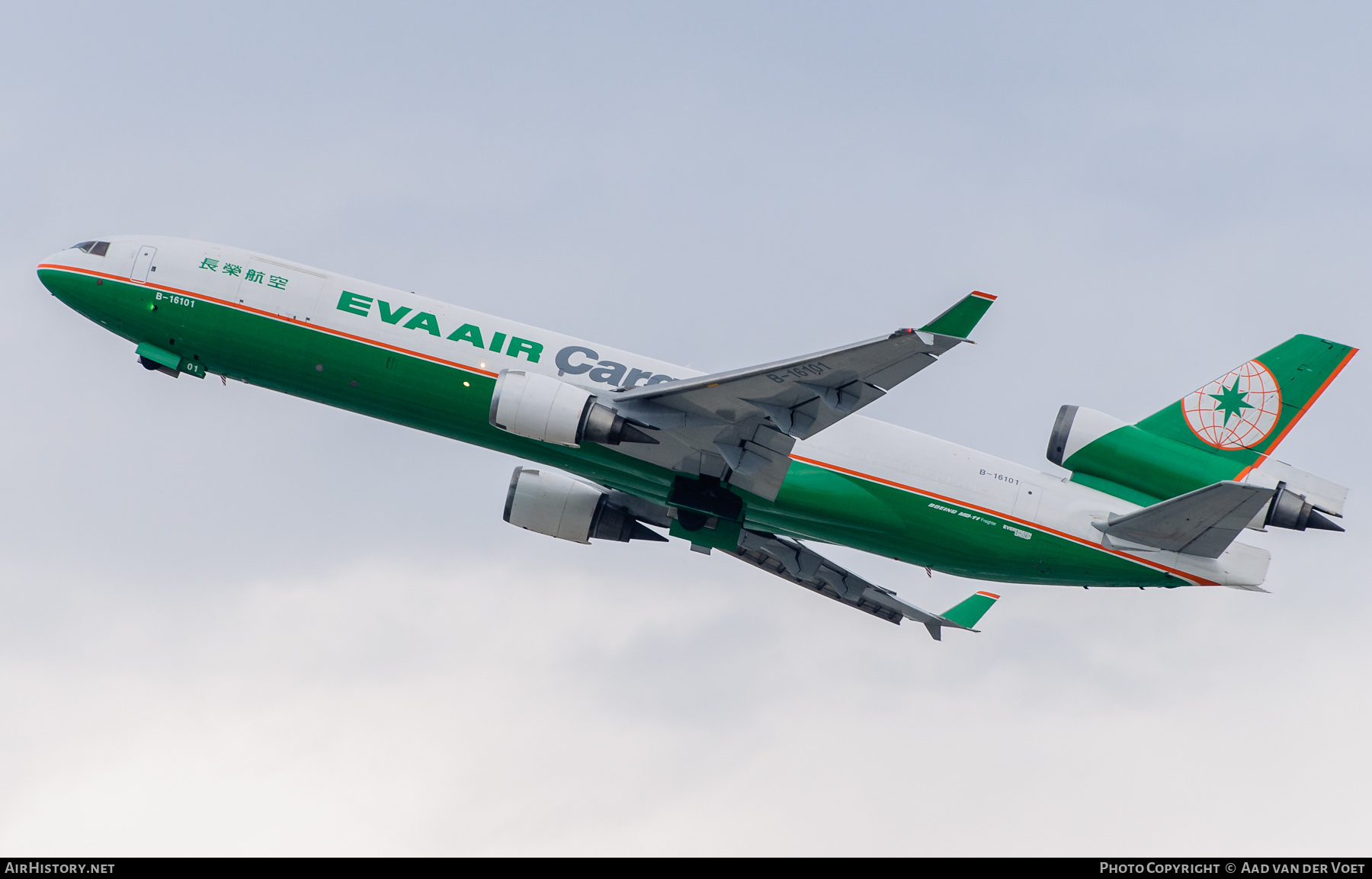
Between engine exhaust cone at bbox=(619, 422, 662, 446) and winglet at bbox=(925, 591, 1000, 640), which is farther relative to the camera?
winglet at bbox=(925, 591, 1000, 640)

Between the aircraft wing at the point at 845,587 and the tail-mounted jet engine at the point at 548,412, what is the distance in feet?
28.7

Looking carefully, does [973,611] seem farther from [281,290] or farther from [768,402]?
[281,290]

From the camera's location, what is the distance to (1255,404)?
3459cm

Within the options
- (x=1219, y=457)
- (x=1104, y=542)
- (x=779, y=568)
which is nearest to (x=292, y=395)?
(x=779, y=568)

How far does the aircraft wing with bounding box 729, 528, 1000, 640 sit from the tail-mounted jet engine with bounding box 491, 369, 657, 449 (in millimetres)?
8756

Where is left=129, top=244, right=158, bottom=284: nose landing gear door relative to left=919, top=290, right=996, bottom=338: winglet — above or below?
below

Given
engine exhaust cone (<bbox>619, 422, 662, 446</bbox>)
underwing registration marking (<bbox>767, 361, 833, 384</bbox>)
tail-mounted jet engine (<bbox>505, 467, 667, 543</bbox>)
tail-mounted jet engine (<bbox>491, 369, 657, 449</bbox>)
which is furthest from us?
tail-mounted jet engine (<bbox>505, 467, 667, 543</bbox>)

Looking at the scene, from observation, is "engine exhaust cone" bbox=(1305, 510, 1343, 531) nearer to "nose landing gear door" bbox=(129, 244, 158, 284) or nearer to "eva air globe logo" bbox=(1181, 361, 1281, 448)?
"eva air globe logo" bbox=(1181, 361, 1281, 448)

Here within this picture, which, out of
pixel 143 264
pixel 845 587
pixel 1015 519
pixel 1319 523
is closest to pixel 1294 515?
pixel 1319 523

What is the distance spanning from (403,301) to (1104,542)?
19.2m

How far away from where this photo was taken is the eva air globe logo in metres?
34.4

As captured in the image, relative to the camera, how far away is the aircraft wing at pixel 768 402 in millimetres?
27047

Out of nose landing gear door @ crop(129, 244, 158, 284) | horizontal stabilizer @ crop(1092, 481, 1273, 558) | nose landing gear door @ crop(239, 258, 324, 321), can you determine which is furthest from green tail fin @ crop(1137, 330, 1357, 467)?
nose landing gear door @ crop(129, 244, 158, 284)

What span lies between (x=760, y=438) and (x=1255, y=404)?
45.8ft
